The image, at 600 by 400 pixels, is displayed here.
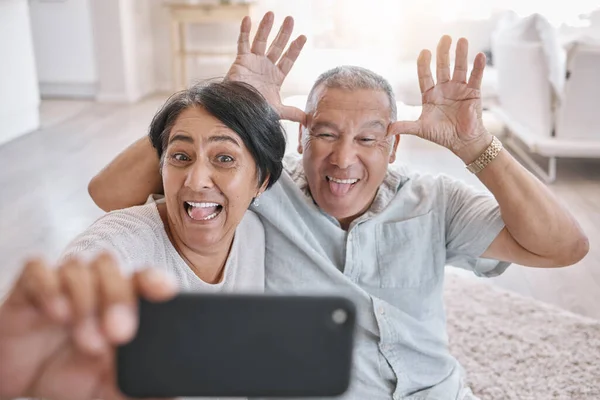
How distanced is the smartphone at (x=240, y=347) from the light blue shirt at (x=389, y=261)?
0.79m

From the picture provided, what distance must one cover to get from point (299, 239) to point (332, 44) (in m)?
5.52

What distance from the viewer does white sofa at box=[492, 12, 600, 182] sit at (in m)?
3.57

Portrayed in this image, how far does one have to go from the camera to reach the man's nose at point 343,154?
1257 mm

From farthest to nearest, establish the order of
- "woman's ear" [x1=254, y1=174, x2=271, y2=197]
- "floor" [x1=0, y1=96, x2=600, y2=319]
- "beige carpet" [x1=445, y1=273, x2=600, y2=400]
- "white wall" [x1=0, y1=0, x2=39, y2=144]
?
"white wall" [x1=0, y1=0, x2=39, y2=144]
"floor" [x1=0, y1=96, x2=600, y2=319]
"beige carpet" [x1=445, y1=273, x2=600, y2=400]
"woman's ear" [x1=254, y1=174, x2=271, y2=197]

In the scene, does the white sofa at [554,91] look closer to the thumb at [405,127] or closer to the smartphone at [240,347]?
the thumb at [405,127]

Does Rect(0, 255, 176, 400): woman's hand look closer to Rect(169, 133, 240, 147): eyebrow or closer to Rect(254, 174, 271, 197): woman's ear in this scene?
Answer: Rect(169, 133, 240, 147): eyebrow

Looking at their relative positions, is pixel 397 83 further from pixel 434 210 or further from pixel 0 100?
pixel 434 210

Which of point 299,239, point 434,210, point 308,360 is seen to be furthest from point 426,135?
point 308,360

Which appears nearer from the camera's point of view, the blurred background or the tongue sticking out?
the tongue sticking out

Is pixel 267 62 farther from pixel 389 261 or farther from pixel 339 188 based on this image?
pixel 389 261

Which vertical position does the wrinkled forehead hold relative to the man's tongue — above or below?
above

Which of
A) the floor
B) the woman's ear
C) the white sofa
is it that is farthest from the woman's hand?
the white sofa

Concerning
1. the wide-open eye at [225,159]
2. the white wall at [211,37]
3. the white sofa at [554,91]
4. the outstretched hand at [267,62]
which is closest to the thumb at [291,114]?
the outstretched hand at [267,62]

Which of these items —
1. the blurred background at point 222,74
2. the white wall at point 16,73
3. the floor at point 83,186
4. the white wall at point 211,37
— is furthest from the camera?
the white wall at point 211,37
